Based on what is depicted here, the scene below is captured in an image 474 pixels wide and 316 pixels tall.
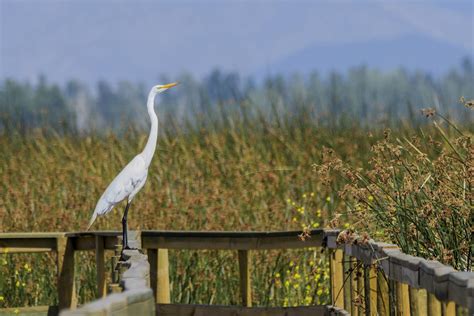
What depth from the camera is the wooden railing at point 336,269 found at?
17.8ft

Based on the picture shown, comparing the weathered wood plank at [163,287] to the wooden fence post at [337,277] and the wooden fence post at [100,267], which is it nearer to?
the wooden fence post at [100,267]

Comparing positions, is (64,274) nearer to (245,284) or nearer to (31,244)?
(31,244)

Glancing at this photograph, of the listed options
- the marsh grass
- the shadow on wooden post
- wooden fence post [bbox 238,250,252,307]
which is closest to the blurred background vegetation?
the marsh grass

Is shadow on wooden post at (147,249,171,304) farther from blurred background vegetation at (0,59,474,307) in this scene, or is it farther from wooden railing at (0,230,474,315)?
blurred background vegetation at (0,59,474,307)

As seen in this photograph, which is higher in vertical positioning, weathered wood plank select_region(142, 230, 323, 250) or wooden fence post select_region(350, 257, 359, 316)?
weathered wood plank select_region(142, 230, 323, 250)

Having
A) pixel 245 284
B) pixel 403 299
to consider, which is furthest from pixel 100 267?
pixel 403 299

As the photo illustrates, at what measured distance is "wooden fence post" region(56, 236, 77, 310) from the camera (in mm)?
10234

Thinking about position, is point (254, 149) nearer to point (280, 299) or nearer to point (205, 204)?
point (205, 204)

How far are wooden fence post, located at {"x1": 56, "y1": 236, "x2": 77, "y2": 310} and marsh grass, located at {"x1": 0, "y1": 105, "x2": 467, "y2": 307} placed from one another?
82 centimetres

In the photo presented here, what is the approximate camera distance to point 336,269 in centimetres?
909

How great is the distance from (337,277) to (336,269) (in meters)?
0.06

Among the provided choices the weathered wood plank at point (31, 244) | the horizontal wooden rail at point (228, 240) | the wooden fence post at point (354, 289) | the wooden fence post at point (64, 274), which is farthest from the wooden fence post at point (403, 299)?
the weathered wood plank at point (31, 244)

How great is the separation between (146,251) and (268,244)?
1.38 metres

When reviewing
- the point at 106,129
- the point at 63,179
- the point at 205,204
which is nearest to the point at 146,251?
the point at 205,204
